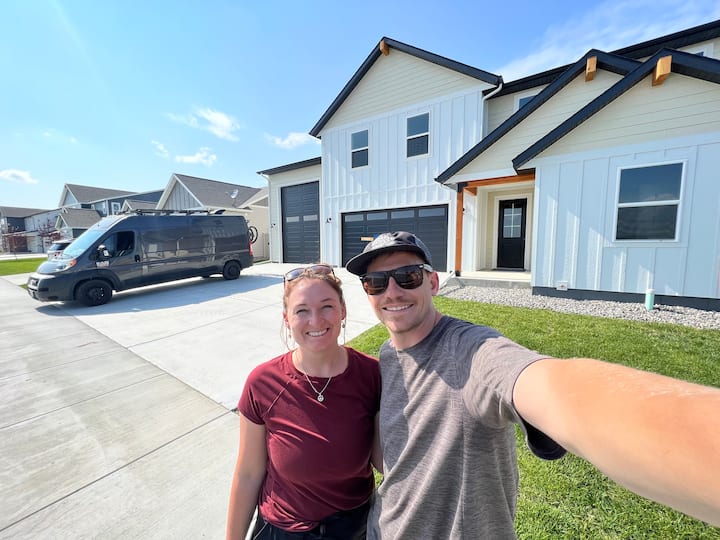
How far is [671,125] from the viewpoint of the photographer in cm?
505

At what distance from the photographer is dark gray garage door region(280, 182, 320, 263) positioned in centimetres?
1371

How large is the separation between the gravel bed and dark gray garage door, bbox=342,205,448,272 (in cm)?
287

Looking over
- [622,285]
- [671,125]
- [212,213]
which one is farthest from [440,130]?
[212,213]

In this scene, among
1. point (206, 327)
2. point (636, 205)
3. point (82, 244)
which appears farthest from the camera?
point (82, 244)

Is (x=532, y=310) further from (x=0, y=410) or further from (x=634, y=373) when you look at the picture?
(x=0, y=410)

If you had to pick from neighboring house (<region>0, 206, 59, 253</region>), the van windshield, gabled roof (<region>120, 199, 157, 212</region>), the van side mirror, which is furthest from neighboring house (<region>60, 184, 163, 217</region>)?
the van side mirror

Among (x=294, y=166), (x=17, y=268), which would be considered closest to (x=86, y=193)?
(x=17, y=268)

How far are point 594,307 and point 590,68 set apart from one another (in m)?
4.85

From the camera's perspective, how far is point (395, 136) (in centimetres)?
1048

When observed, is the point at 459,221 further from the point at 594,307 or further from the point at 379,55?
the point at 379,55

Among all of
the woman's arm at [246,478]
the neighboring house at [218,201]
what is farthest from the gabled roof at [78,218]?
the woman's arm at [246,478]

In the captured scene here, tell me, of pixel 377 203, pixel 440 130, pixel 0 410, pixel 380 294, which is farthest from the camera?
pixel 377 203

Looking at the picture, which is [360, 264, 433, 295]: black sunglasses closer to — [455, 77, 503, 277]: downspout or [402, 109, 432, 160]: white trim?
[455, 77, 503, 277]: downspout

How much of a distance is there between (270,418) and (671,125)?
749 centimetres
